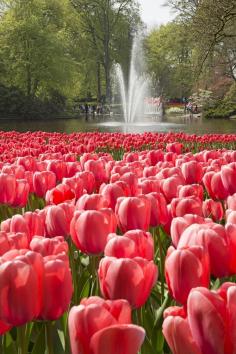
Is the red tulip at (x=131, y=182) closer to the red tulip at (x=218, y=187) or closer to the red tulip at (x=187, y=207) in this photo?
the red tulip at (x=218, y=187)

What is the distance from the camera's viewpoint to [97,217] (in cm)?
162

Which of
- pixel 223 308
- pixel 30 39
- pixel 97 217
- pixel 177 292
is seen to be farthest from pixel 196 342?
pixel 30 39

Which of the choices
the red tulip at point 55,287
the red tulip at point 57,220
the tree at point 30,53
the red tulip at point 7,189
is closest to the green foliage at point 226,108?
the tree at point 30,53

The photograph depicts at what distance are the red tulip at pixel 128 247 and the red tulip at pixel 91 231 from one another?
207mm

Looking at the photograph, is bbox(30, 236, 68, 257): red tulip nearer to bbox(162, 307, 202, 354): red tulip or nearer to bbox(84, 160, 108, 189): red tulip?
bbox(162, 307, 202, 354): red tulip

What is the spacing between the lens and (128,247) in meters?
1.36

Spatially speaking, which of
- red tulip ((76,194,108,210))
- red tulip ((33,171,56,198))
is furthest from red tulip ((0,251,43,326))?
red tulip ((33,171,56,198))

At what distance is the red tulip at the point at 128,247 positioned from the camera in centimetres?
135

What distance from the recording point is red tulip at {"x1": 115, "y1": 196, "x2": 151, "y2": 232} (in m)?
1.85

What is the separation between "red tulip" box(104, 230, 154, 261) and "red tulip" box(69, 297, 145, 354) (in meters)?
0.43

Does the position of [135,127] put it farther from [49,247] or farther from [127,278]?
[127,278]

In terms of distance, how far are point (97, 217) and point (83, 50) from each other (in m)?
57.2

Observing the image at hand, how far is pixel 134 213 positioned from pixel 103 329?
1.02 metres

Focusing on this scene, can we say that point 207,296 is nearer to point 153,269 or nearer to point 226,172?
point 153,269
